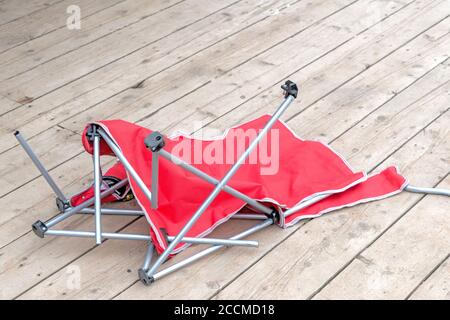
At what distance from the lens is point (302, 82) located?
8.22ft

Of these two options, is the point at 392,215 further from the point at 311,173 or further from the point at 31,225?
the point at 31,225

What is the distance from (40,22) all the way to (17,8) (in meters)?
0.18

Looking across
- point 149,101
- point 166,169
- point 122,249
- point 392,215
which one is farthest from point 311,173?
point 149,101

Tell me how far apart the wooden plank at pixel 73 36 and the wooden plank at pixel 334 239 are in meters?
1.16

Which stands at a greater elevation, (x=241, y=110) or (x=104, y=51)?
(x=104, y=51)

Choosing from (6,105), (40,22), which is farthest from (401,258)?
(40,22)

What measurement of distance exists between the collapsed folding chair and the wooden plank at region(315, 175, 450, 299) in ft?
0.31

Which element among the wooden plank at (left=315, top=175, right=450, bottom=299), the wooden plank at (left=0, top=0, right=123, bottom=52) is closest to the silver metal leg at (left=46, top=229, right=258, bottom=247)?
the wooden plank at (left=315, top=175, right=450, bottom=299)

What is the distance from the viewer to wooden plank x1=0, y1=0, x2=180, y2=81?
269cm

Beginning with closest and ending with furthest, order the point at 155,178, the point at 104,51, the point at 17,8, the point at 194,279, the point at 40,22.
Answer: the point at 155,178 < the point at 194,279 < the point at 104,51 < the point at 40,22 < the point at 17,8

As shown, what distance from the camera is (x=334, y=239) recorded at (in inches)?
71.8

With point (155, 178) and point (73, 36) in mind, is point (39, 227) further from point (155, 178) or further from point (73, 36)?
point (73, 36)

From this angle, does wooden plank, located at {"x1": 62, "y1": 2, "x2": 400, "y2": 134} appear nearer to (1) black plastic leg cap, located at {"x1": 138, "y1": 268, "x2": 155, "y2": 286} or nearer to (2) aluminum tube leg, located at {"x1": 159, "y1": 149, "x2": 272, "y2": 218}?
(2) aluminum tube leg, located at {"x1": 159, "y1": 149, "x2": 272, "y2": 218}

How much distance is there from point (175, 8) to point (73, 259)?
151cm
